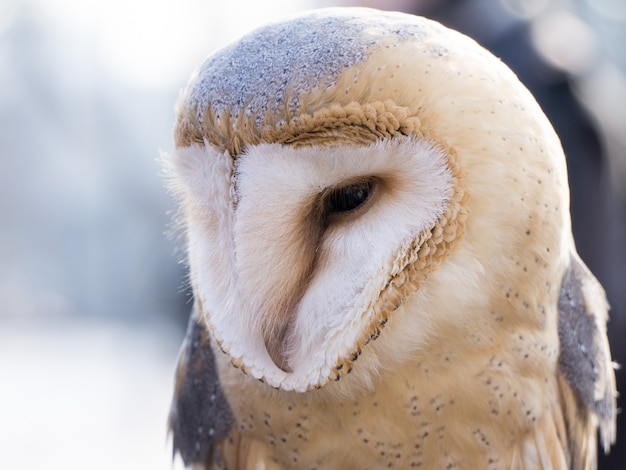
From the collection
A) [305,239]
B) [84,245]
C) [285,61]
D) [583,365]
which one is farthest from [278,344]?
[84,245]

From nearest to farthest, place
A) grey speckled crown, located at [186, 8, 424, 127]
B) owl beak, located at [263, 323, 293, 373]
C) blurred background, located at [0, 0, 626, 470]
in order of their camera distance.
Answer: grey speckled crown, located at [186, 8, 424, 127] < owl beak, located at [263, 323, 293, 373] < blurred background, located at [0, 0, 626, 470]

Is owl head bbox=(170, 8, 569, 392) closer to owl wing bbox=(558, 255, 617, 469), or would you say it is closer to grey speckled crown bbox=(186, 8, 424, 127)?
grey speckled crown bbox=(186, 8, 424, 127)

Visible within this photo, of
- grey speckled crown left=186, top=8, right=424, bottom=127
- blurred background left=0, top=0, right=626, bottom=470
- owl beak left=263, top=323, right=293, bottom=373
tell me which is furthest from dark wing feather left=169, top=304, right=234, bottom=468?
blurred background left=0, top=0, right=626, bottom=470

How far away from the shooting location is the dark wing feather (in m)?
0.84

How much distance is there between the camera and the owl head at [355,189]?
521 mm

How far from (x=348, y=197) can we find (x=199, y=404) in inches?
17.4

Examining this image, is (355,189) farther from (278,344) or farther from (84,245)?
(84,245)

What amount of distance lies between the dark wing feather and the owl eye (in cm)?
32

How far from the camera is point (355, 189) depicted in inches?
22.1

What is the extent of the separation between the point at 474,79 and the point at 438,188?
4.5 inches

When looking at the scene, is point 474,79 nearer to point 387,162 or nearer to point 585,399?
point 387,162

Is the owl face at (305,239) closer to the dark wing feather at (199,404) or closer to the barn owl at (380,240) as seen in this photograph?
the barn owl at (380,240)

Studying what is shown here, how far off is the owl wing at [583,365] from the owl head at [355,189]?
13 centimetres

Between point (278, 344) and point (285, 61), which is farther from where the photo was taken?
point (278, 344)
